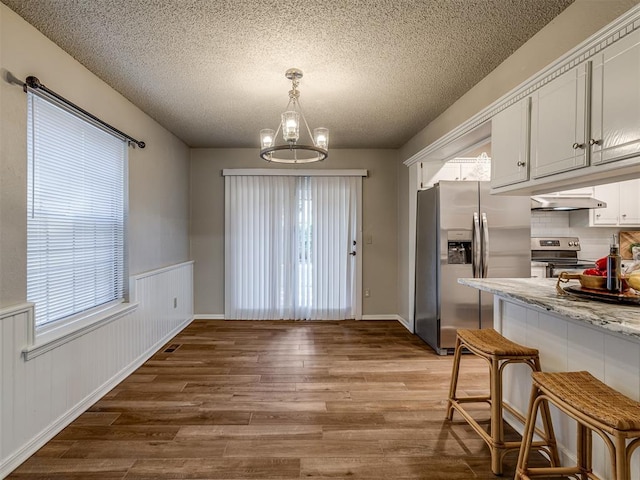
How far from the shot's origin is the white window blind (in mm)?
1990

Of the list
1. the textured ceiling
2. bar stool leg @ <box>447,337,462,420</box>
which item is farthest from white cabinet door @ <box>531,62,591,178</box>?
bar stool leg @ <box>447,337,462,420</box>

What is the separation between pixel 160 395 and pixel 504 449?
93.9 inches

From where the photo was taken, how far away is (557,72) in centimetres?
177

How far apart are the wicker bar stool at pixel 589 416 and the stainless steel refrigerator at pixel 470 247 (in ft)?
6.30

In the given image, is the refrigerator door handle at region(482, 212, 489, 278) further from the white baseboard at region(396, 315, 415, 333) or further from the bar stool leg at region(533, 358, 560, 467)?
the bar stool leg at region(533, 358, 560, 467)

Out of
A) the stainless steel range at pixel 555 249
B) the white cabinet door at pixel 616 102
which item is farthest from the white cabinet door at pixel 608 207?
the white cabinet door at pixel 616 102

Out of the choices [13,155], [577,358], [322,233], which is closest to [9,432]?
[13,155]

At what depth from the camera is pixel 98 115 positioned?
2.59m

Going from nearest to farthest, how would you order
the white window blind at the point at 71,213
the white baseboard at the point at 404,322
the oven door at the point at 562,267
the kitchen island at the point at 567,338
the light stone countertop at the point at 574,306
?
the light stone countertop at the point at 574,306
the kitchen island at the point at 567,338
the white window blind at the point at 71,213
the oven door at the point at 562,267
the white baseboard at the point at 404,322

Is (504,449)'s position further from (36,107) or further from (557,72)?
(36,107)

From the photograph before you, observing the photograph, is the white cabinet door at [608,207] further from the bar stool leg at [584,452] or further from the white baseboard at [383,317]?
the bar stool leg at [584,452]

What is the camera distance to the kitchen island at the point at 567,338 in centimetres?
133

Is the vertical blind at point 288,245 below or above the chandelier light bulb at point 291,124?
below

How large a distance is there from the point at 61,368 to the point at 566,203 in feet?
17.0
